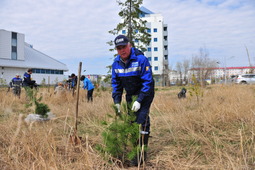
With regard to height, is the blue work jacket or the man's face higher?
the man's face

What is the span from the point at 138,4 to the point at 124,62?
12.6 m

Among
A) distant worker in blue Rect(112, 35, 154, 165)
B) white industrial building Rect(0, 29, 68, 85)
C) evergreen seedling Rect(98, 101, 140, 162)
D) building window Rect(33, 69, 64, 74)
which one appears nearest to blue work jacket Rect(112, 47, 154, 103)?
distant worker in blue Rect(112, 35, 154, 165)

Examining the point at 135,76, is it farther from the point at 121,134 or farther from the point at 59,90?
the point at 59,90

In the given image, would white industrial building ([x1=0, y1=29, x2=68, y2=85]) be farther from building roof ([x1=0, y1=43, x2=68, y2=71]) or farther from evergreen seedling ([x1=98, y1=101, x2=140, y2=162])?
evergreen seedling ([x1=98, y1=101, x2=140, y2=162])

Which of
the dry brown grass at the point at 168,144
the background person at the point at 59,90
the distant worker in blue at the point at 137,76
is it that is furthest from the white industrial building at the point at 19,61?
the distant worker in blue at the point at 137,76

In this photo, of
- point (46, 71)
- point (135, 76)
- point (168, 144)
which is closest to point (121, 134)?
point (135, 76)

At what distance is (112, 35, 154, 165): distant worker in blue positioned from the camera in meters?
2.58

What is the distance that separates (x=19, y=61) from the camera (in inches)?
1612

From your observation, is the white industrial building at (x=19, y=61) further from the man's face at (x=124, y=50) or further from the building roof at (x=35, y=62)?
the man's face at (x=124, y=50)

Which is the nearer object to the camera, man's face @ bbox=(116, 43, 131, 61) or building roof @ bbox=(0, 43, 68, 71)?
man's face @ bbox=(116, 43, 131, 61)

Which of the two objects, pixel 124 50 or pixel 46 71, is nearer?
pixel 124 50

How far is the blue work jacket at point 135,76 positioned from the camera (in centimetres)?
259

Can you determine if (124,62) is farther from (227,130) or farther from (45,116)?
(45,116)

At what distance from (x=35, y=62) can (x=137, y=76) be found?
1796 inches
